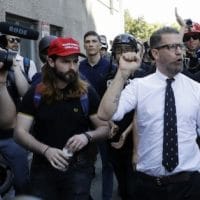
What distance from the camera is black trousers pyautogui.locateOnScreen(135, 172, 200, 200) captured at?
402 cm

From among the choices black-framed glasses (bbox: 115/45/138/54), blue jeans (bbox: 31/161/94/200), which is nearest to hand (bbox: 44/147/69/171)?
blue jeans (bbox: 31/161/94/200)

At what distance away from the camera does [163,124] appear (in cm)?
400

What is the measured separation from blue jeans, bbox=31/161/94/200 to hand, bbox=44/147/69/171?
22 cm

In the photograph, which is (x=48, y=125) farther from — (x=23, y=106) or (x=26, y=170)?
(x=26, y=170)

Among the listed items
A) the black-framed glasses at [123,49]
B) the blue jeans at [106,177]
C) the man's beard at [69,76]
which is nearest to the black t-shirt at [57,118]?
the man's beard at [69,76]

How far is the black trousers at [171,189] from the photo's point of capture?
13.2ft

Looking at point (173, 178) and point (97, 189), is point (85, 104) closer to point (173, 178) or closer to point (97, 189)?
point (173, 178)

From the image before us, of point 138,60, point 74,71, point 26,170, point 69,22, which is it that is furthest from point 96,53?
point 69,22

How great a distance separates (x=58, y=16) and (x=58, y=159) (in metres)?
11.6

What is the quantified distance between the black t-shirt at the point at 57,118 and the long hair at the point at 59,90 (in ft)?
0.12

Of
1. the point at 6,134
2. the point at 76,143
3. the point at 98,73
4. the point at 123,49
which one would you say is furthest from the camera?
the point at 98,73

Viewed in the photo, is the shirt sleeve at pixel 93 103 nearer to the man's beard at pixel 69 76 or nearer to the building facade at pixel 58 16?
the man's beard at pixel 69 76

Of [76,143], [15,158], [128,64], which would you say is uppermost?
[128,64]

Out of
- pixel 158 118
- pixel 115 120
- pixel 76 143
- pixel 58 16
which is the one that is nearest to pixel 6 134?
pixel 76 143
